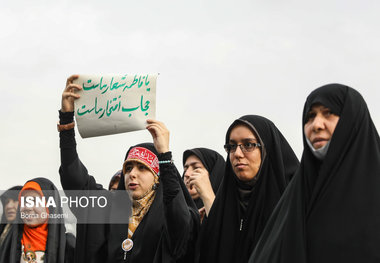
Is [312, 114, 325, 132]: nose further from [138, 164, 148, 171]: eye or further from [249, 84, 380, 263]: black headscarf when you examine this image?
[138, 164, 148, 171]: eye

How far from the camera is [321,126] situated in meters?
3.15

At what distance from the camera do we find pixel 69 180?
4.75 meters

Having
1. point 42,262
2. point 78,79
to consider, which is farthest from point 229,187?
point 42,262

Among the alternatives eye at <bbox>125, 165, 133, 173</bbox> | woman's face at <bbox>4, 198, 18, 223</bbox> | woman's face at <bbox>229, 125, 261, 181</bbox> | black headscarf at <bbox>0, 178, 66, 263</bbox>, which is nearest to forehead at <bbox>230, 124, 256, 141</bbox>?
woman's face at <bbox>229, 125, 261, 181</bbox>

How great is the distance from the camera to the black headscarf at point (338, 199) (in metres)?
2.85

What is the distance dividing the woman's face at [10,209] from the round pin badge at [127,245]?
2.79m

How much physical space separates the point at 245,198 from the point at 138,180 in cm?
113

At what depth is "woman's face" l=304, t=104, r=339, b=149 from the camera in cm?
316

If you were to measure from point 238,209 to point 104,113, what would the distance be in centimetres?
131

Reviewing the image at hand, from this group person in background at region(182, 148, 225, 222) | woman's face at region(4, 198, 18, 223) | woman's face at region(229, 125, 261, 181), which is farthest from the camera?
woman's face at region(4, 198, 18, 223)

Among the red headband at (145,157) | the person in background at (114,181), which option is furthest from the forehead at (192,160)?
the person in background at (114,181)

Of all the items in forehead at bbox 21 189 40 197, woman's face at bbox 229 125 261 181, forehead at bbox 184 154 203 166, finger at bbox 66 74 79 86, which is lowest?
forehead at bbox 21 189 40 197

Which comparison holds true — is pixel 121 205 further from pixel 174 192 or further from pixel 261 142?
pixel 261 142

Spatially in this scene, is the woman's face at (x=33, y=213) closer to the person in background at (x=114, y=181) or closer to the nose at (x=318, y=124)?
the person in background at (x=114, y=181)
